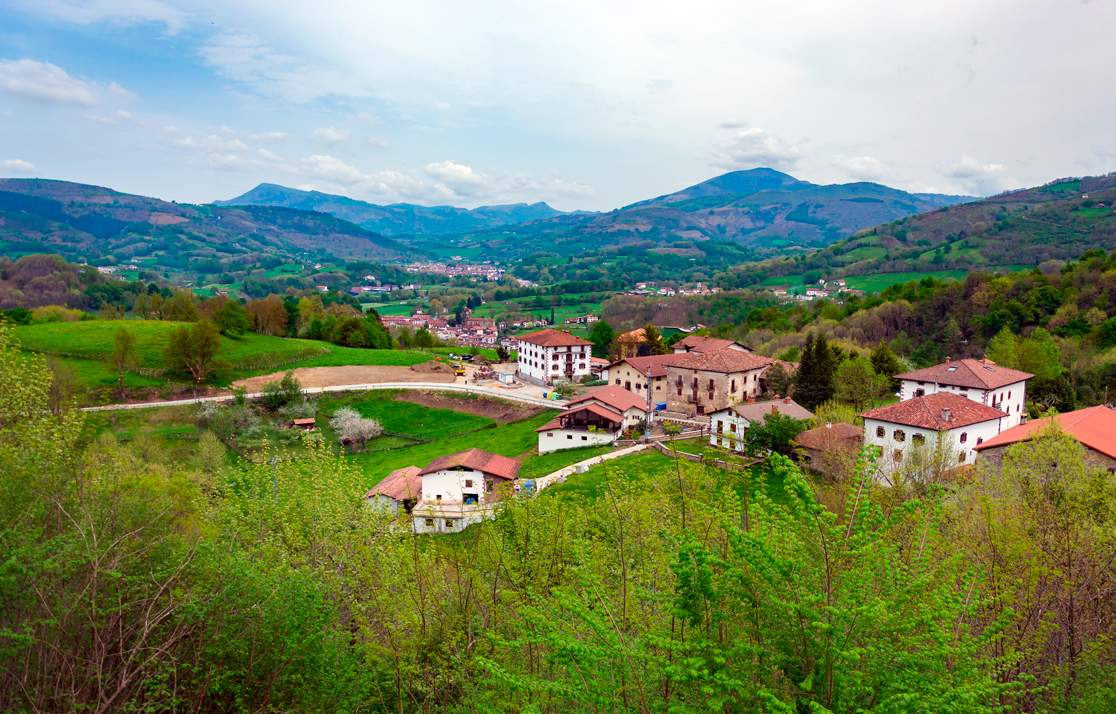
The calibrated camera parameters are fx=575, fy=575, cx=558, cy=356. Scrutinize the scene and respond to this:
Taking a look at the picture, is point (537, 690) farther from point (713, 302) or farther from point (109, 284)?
point (109, 284)

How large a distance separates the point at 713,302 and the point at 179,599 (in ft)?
500

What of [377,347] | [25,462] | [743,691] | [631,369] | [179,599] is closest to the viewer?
[743,691]

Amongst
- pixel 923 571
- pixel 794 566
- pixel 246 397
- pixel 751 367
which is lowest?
pixel 246 397

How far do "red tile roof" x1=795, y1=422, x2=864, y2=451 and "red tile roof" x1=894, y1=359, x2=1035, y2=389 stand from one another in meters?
A: 13.4

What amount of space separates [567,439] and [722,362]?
1751cm

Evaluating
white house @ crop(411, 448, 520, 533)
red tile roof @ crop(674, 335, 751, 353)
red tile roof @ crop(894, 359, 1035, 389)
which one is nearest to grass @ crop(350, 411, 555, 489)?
white house @ crop(411, 448, 520, 533)

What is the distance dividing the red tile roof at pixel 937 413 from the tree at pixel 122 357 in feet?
235

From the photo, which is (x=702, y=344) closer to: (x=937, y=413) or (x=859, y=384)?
(x=859, y=384)

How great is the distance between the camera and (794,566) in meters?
7.46

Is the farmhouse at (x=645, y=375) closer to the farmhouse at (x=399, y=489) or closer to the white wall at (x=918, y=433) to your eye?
the white wall at (x=918, y=433)

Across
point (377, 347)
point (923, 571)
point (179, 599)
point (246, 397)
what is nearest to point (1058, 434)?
point (923, 571)

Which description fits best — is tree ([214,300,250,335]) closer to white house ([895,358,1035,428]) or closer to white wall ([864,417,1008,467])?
white wall ([864,417,1008,467])

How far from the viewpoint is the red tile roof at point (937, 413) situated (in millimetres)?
32375

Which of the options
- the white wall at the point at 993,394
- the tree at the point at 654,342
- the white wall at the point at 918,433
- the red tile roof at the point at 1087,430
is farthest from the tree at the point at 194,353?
the red tile roof at the point at 1087,430
